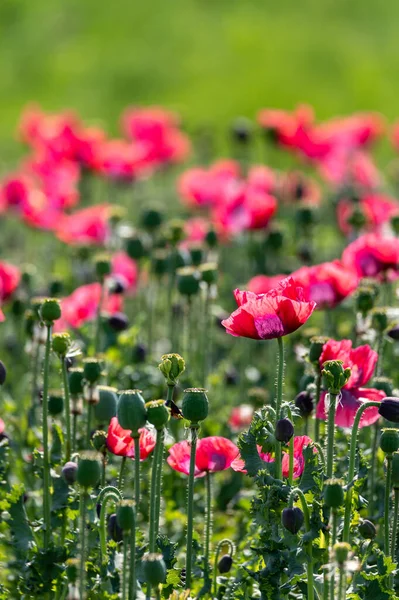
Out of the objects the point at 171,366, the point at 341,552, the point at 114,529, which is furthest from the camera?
the point at 114,529

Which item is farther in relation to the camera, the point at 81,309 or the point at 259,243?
the point at 259,243

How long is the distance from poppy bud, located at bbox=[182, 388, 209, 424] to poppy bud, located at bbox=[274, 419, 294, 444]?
0.49ft

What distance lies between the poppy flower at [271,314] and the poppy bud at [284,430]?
0.61ft

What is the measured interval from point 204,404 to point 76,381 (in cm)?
65

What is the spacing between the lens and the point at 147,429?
2.23 m

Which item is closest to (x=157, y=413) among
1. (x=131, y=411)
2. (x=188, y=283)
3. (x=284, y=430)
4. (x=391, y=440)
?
(x=131, y=411)

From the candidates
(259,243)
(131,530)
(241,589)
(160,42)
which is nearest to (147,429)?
(131,530)

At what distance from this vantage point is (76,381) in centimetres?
279

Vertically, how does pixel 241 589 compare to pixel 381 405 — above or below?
below

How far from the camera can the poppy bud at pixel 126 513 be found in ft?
6.50

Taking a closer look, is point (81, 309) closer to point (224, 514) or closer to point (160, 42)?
point (224, 514)

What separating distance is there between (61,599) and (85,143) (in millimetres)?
4248

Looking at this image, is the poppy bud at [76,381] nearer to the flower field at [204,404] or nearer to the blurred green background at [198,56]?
the flower field at [204,404]

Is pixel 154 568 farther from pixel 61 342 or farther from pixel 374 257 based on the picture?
pixel 374 257
